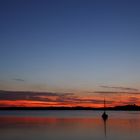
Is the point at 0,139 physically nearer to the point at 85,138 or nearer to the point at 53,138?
the point at 53,138

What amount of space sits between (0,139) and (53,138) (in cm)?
713

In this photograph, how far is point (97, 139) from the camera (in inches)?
1609

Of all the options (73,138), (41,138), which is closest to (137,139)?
(73,138)

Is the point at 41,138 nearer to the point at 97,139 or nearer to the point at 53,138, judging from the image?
the point at 53,138

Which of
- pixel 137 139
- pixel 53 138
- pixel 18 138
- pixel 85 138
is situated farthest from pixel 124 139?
pixel 18 138

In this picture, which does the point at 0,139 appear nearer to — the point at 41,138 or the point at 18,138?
the point at 18,138

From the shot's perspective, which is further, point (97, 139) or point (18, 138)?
point (97, 139)

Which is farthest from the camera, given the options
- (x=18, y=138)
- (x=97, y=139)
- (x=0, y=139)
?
(x=97, y=139)

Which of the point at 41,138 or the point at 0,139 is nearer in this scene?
the point at 0,139

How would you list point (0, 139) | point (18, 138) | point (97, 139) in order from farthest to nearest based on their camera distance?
1. point (97, 139)
2. point (18, 138)
3. point (0, 139)

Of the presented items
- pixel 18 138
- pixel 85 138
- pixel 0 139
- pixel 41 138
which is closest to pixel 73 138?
pixel 85 138

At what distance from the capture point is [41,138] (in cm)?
3941

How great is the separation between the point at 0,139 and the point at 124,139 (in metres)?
15.1

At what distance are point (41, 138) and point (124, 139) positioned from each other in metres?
10.3
